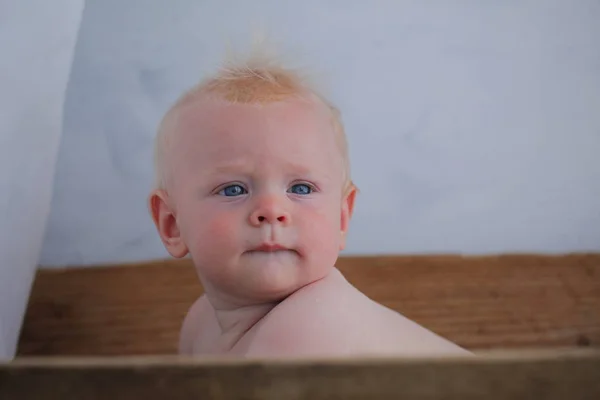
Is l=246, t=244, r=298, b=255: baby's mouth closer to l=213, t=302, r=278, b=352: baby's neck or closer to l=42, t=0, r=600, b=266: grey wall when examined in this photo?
l=213, t=302, r=278, b=352: baby's neck

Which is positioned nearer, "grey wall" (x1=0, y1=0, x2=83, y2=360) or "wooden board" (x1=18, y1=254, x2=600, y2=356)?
"grey wall" (x1=0, y1=0, x2=83, y2=360)


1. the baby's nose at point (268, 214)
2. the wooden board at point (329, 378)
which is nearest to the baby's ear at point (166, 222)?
the baby's nose at point (268, 214)

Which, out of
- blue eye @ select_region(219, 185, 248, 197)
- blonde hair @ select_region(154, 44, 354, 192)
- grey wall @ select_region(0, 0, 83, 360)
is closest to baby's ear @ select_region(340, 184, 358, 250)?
blonde hair @ select_region(154, 44, 354, 192)

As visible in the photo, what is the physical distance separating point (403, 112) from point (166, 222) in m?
0.33

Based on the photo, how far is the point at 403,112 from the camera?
0.81m

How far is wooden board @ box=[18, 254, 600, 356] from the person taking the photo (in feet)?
2.38

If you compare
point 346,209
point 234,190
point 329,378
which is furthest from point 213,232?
point 329,378

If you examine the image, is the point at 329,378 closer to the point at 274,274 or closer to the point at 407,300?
the point at 274,274

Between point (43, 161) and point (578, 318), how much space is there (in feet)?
1.97

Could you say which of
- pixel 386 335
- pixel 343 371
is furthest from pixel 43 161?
pixel 343 371

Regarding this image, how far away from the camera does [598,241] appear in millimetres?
750

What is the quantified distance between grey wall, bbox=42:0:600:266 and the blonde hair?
0.41ft

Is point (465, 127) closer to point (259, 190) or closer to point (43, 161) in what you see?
point (259, 190)

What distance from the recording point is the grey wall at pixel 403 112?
759mm
